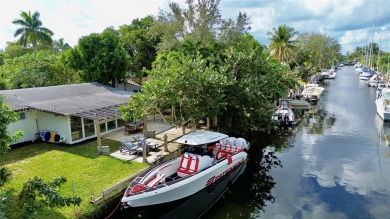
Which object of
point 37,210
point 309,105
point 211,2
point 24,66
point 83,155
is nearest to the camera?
point 37,210

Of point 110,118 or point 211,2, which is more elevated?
point 211,2

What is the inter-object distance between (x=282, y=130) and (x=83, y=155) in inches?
750

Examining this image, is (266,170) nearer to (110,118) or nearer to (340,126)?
(110,118)

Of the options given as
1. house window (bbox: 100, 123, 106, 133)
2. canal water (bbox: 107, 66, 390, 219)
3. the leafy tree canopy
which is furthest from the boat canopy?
the leafy tree canopy

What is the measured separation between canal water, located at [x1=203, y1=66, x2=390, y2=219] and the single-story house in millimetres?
10113

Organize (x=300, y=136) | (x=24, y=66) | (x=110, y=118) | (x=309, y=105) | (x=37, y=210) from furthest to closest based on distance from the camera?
(x=309, y=105) → (x=24, y=66) → (x=300, y=136) → (x=110, y=118) → (x=37, y=210)

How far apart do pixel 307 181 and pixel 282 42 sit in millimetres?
37335

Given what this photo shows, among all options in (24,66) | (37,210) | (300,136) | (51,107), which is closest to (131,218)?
(37,210)

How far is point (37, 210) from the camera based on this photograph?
23.1ft

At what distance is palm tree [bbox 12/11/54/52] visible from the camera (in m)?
46.1

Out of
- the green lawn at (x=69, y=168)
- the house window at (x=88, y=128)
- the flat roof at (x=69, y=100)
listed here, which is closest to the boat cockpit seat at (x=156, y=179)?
the green lawn at (x=69, y=168)

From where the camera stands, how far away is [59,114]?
19750 millimetres

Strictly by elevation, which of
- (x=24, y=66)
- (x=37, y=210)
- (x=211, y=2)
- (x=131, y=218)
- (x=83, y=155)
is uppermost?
(x=211, y=2)

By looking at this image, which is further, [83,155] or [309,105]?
[309,105]
